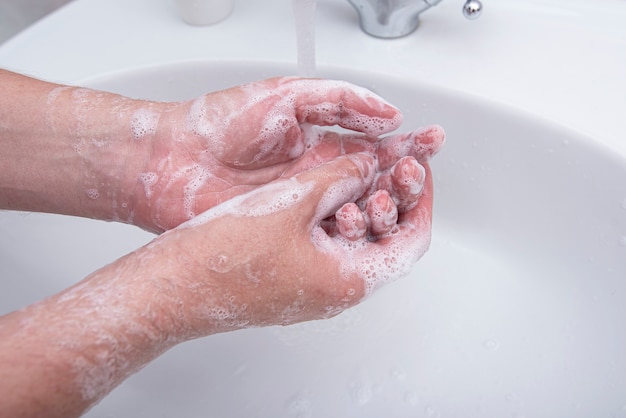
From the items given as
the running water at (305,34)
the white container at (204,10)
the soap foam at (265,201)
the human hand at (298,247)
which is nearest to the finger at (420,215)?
the human hand at (298,247)

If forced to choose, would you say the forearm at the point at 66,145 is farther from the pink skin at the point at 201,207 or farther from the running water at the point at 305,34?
the running water at the point at 305,34

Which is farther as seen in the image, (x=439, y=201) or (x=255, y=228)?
(x=439, y=201)

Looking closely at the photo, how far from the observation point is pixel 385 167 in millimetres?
696

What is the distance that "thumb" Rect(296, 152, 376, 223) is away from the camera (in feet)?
2.10

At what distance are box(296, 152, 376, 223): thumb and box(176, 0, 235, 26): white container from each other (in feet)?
1.28

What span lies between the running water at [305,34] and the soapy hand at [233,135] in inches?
5.9

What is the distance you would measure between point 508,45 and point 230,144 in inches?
→ 17.7

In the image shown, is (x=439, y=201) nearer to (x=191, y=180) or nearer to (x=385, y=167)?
(x=385, y=167)

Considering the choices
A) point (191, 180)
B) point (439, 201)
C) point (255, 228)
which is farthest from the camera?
point (439, 201)

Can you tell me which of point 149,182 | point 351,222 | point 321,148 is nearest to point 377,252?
point 351,222

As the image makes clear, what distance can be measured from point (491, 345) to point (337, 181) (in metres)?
0.38

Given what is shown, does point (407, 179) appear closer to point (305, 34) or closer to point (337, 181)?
point (337, 181)

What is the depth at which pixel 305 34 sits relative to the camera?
82 cm

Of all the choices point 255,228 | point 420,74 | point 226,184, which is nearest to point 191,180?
point 226,184
